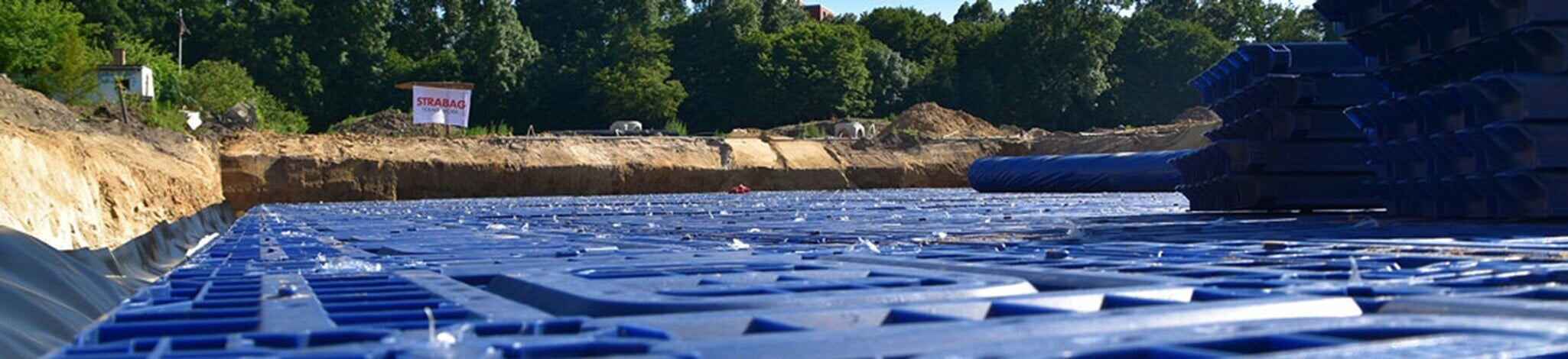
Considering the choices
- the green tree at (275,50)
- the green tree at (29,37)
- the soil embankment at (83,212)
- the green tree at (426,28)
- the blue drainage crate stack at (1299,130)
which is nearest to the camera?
the soil embankment at (83,212)

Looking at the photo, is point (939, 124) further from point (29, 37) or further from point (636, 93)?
point (29, 37)

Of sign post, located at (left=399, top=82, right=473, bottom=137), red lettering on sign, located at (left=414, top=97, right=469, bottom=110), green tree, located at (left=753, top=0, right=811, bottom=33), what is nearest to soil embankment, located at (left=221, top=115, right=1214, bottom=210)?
sign post, located at (left=399, top=82, right=473, bottom=137)

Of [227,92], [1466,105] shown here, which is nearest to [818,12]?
[227,92]

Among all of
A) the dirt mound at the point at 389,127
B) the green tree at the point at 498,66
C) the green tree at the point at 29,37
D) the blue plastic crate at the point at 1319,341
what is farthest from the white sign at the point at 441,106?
the blue plastic crate at the point at 1319,341

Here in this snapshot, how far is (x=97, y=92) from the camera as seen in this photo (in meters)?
34.1

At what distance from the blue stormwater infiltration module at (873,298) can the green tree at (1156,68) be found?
45490 millimetres

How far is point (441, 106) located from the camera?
2903 cm

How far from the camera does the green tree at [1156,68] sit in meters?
51.8

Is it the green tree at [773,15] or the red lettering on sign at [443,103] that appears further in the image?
the green tree at [773,15]

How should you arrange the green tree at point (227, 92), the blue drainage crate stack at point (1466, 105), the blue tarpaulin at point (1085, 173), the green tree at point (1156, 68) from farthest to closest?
1. the green tree at point (1156, 68)
2. the green tree at point (227, 92)
3. the blue tarpaulin at point (1085, 173)
4. the blue drainage crate stack at point (1466, 105)

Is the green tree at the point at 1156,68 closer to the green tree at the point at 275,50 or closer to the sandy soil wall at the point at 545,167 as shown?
the sandy soil wall at the point at 545,167

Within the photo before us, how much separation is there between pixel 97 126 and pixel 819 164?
14.2 meters

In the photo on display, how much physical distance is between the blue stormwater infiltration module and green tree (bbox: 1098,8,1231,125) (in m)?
45.5

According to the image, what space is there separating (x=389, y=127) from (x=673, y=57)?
1760 cm
